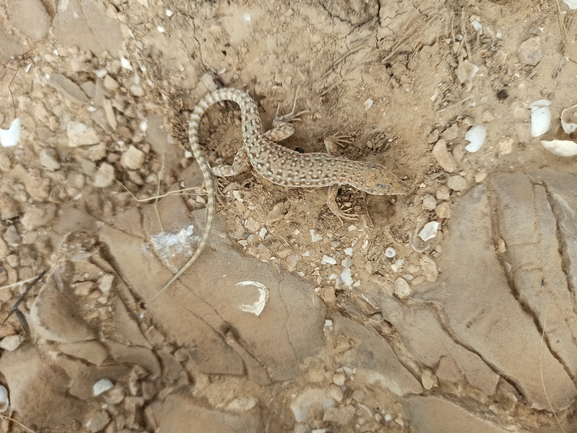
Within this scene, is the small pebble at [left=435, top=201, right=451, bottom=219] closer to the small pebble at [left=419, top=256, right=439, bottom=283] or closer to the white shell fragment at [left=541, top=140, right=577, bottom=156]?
the small pebble at [left=419, top=256, right=439, bottom=283]

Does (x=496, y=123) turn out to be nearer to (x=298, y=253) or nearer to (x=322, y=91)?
(x=322, y=91)

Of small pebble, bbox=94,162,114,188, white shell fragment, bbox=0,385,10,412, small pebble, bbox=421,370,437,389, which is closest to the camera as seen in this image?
small pebble, bbox=421,370,437,389

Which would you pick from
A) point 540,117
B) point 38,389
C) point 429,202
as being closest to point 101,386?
point 38,389

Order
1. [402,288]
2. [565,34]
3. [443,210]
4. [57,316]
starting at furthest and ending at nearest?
[57,316], [402,288], [443,210], [565,34]

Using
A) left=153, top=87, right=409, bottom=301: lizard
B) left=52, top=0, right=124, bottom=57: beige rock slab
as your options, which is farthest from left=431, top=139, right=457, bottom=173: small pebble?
left=52, top=0, right=124, bottom=57: beige rock slab

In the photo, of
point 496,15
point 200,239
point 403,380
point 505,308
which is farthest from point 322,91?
point 403,380

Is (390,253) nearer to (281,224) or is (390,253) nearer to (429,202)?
(429,202)

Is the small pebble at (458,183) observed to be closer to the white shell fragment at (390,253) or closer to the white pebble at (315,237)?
the white shell fragment at (390,253)
